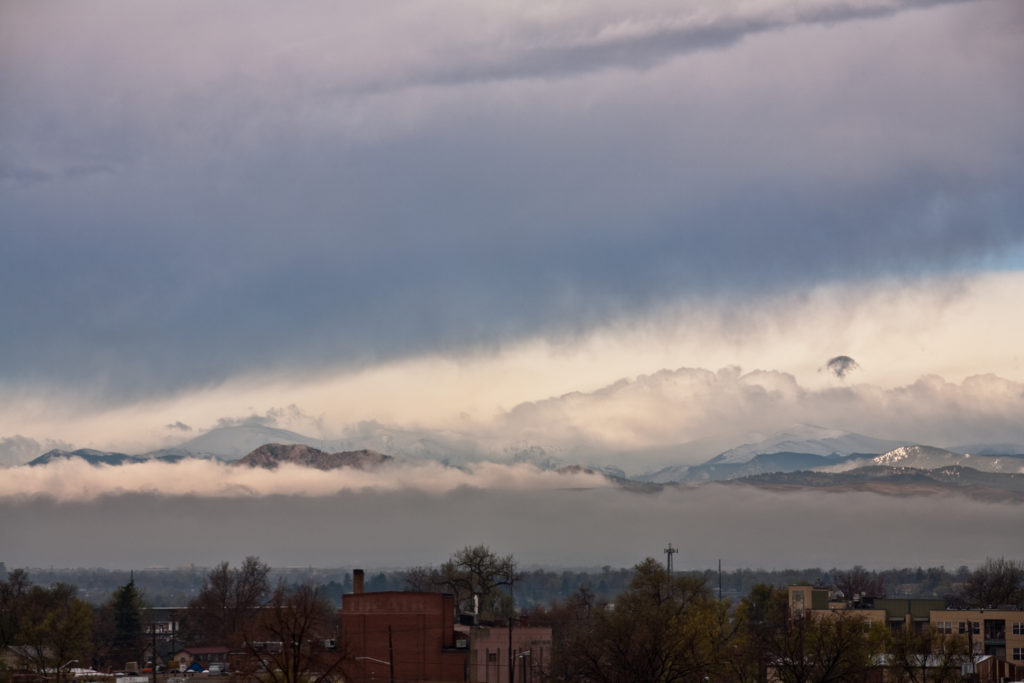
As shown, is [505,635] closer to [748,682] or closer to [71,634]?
[748,682]

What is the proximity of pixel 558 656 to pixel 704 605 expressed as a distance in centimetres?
1699

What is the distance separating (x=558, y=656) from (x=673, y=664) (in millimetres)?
25568

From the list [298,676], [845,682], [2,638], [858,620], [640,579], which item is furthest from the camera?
[2,638]

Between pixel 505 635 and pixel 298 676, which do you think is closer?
pixel 298 676

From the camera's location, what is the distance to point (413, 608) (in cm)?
12512

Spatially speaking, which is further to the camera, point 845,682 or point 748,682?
point 748,682

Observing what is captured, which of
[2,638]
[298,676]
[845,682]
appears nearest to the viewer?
[298,676]

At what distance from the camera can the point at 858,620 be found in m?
124

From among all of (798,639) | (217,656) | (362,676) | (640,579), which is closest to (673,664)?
(798,639)

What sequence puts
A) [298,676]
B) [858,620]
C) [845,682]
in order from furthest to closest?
[858,620]
[845,682]
[298,676]

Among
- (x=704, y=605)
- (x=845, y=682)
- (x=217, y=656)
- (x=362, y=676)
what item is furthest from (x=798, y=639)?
(x=217, y=656)

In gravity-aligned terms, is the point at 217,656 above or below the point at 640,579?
below

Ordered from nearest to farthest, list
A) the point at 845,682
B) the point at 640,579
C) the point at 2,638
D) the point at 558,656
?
the point at 845,682
the point at 558,656
the point at 640,579
the point at 2,638

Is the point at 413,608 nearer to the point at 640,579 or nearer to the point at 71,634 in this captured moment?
the point at 640,579
